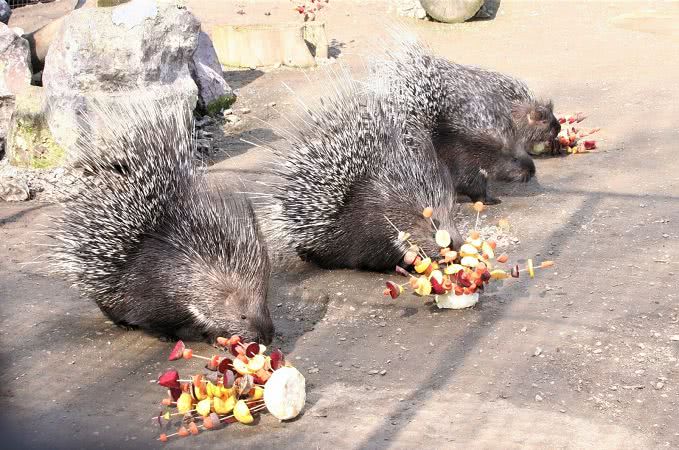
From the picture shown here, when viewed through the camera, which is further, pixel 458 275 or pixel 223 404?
pixel 458 275

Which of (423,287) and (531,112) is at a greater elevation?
(531,112)

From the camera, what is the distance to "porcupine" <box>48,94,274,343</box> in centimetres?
300

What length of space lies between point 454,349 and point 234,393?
0.85 meters

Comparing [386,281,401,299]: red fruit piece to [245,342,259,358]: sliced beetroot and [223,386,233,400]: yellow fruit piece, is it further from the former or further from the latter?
[223,386,233,400]: yellow fruit piece

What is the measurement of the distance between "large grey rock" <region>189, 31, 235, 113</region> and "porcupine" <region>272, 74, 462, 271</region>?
107 inches

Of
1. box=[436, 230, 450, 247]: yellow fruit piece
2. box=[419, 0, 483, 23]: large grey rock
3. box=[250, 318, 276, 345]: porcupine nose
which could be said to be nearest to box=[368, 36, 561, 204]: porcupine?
box=[436, 230, 450, 247]: yellow fruit piece

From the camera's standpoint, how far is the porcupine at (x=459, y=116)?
467cm

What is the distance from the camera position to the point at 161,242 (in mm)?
3117

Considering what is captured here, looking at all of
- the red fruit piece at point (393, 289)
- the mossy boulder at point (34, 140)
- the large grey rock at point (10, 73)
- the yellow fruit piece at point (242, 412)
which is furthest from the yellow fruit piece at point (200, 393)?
the large grey rock at point (10, 73)

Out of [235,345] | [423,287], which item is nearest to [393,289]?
[423,287]

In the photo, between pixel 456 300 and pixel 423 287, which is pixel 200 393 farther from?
pixel 456 300

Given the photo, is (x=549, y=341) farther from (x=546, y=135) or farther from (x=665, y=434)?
(x=546, y=135)

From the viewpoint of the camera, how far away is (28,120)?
17.5 ft

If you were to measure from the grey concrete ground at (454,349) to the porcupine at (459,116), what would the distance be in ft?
0.67
